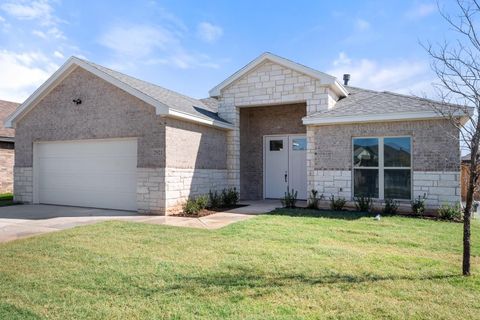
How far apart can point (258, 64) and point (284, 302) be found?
1124cm

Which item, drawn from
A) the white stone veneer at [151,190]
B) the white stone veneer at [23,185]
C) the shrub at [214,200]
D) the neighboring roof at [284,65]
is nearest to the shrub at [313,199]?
the shrub at [214,200]

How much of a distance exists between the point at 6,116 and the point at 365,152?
20.4 meters

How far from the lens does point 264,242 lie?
6648 mm

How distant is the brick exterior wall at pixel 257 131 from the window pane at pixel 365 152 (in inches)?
138

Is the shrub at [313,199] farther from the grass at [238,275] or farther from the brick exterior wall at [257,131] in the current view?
the grass at [238,275]

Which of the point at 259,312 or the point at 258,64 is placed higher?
the point at 258,64

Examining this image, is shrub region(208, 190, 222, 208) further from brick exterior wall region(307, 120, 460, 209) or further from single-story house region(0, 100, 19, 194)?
single-story house region(0, 100, 19, 194)

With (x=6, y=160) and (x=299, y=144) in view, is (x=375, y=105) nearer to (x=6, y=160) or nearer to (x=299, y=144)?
(x=299, y=144)

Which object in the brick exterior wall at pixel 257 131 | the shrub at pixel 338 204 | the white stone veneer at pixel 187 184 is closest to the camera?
the white stone veneer at pixel 187 184

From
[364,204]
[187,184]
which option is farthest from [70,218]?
[364,204]

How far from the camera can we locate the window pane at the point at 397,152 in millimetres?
10906

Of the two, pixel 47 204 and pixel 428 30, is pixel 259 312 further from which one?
pixel 47 204

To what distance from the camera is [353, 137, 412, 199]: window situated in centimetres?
1095

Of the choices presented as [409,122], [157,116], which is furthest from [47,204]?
[409,122]
